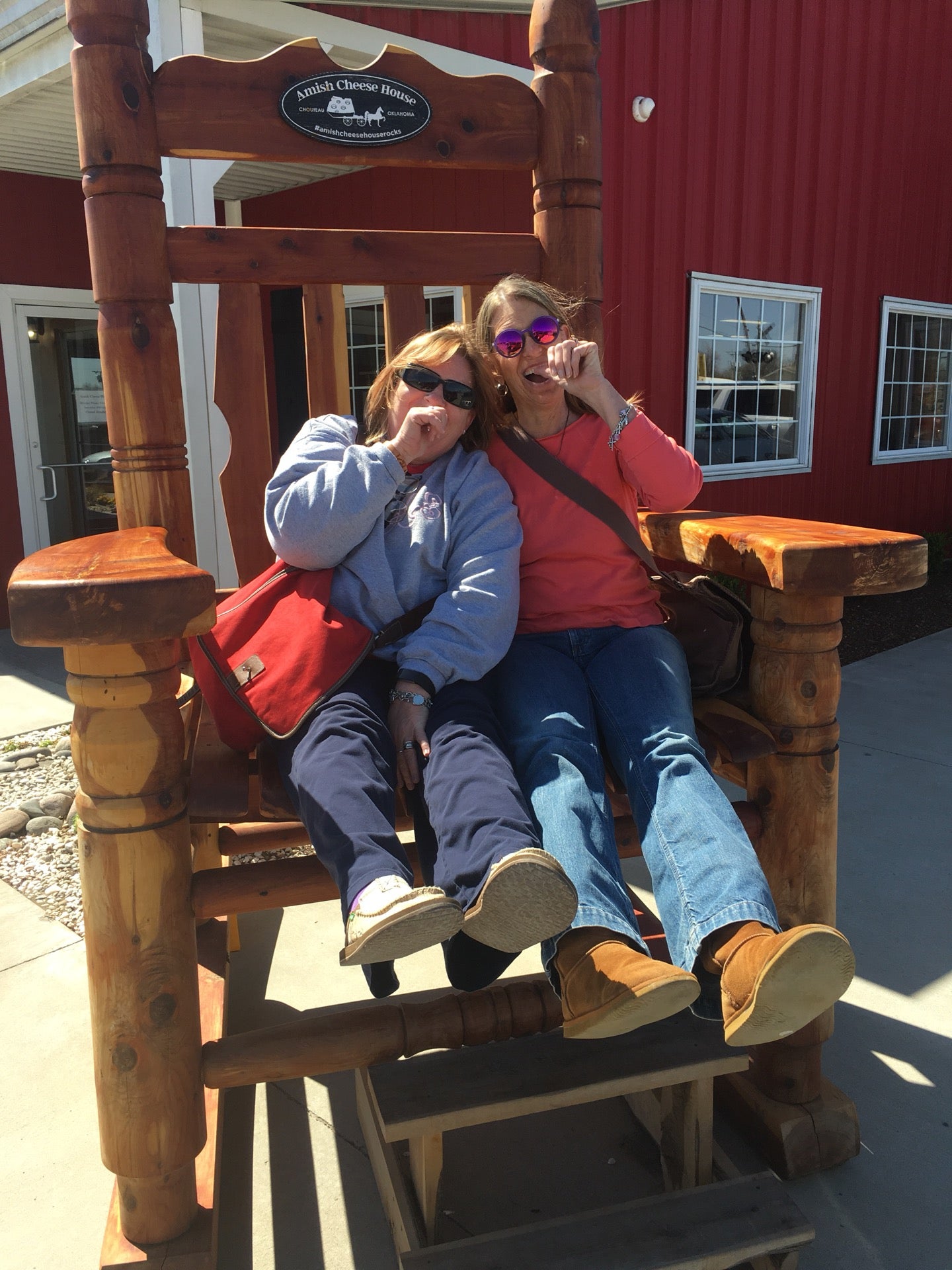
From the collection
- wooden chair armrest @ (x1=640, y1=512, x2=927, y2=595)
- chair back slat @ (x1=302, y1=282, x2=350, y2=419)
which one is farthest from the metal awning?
wooden chair armrest @ (x1=640, y1=512, x2=927, y2=595)

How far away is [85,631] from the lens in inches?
46.6

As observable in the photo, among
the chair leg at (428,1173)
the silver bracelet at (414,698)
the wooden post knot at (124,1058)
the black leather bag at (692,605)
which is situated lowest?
the chair leg at (428,1173)

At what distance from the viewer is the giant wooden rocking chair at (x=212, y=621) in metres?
1.38

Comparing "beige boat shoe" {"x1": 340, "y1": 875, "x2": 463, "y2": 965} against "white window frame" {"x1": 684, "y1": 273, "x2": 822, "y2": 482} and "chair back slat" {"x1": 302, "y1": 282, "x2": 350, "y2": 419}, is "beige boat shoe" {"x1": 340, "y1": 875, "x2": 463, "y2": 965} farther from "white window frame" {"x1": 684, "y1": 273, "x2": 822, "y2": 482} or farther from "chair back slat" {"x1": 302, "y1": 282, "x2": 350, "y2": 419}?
"white window frame" {"x1": 684, "y1": 273, "x2": 822, "y2": 482}

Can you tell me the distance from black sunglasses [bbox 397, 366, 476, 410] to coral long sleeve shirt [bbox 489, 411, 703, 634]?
18cm

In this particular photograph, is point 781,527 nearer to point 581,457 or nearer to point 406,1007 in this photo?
point 581,457

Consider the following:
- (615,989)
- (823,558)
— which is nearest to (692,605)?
(823,558)

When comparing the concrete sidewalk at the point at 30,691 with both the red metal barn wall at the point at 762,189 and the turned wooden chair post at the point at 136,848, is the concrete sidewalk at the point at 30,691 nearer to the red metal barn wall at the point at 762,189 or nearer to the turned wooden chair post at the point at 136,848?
the turned wooden chair post at the point at 136,848

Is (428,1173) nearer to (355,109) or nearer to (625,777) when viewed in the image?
(625,777)

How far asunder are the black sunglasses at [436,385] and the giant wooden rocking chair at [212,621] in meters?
0.46

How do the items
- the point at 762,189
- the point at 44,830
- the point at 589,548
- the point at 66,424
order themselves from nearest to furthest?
the point at 589,548 < the point at 44,830 < the point at 66,424 < the point at 762,189

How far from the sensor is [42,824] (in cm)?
327

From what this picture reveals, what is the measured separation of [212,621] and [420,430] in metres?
0.63

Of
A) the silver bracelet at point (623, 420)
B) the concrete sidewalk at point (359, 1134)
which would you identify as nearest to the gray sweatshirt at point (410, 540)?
the silver bracelet at point (623, 420)
